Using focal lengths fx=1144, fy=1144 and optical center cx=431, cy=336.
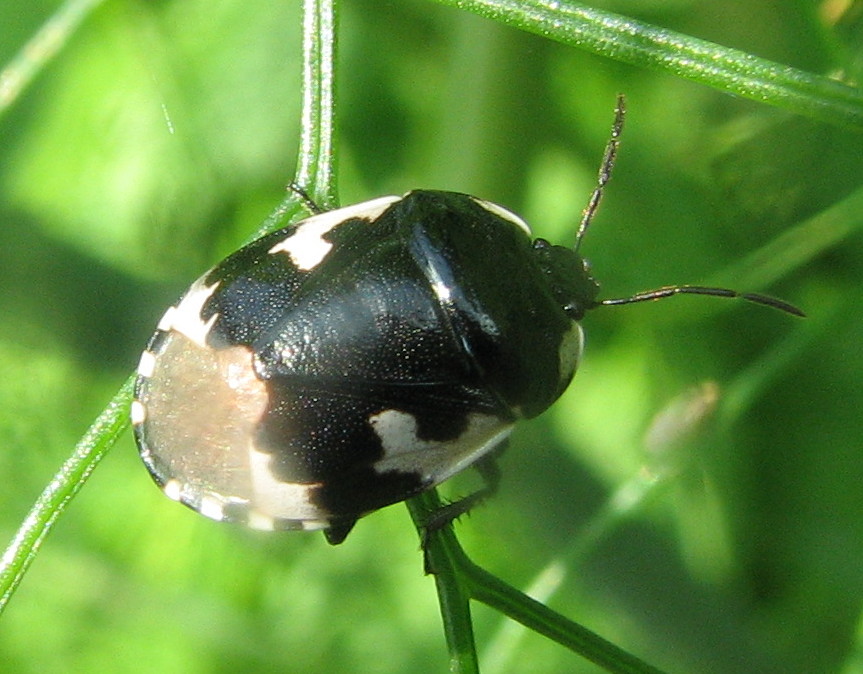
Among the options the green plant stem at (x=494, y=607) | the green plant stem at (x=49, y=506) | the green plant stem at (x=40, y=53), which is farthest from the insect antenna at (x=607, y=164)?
the green plant stem at (x=40, y=53)

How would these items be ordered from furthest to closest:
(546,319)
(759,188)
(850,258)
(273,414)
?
(850,258) → (759,188) → (546,319) → (273,414)

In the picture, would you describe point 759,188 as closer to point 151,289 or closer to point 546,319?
point 546,319

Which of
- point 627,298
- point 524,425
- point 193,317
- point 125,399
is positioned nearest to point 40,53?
point 193,317

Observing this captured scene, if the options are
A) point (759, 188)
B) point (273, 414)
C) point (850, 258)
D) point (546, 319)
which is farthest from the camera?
point (850, 258)

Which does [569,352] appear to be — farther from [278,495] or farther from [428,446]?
[278,495]

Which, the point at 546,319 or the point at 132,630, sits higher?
the point at 546,319

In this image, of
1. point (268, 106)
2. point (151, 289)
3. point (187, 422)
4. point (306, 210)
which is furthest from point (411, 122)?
point (187, 422)

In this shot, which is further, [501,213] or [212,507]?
[501,213]

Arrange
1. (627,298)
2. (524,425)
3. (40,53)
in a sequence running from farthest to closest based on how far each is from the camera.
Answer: (524,425) < (40,53) < (627,298)
